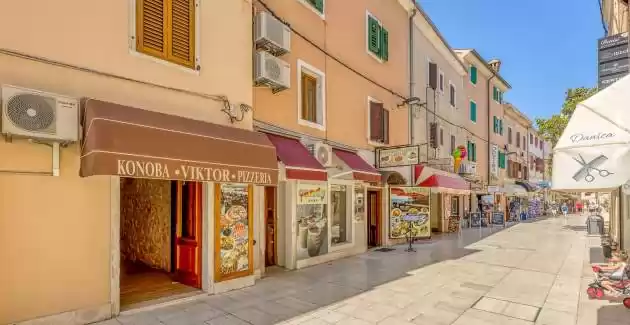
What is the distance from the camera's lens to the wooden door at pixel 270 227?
10.9m

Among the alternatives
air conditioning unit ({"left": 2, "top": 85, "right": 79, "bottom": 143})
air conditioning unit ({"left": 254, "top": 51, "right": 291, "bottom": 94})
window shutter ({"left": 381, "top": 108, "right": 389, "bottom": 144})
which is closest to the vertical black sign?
window shutter ({"left": 381, "top": 108, "right": 389, "bottom": 144})

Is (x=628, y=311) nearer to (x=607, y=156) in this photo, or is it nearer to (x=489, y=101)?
(x=607, y=156)

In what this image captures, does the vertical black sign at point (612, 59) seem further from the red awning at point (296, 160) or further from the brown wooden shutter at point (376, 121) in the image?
the red awning at point (296, 160)

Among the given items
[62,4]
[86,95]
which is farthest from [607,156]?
[62,4]

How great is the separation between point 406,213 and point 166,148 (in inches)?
457

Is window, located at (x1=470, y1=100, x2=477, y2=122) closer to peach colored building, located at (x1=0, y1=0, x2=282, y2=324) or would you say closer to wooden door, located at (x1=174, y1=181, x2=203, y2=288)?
peach colored building, located at (x1=0, y1=0, x2=282, y2=324)

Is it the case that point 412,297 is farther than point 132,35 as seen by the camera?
Yes

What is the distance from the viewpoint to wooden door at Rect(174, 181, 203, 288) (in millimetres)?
7883

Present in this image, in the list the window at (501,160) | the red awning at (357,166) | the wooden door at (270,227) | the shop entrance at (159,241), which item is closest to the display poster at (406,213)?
the red awning at (357,166)

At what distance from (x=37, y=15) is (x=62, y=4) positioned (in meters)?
0.42

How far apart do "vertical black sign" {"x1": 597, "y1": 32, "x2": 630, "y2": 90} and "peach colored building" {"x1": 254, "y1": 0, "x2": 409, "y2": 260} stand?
6.58 m

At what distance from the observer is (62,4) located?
18.6 feet

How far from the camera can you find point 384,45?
50.2 feet

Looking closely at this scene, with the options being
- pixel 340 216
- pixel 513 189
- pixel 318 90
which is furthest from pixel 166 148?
pixel 513 189
